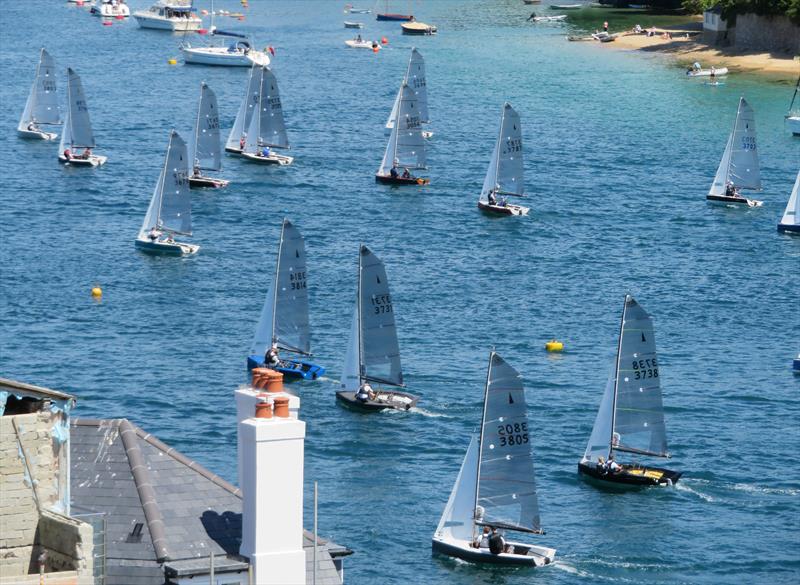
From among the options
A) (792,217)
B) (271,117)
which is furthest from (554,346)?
(271,117)

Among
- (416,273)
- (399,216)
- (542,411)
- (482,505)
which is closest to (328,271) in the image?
(416,273)

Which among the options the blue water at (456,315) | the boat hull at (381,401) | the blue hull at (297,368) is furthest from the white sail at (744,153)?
the boat hull at (381,401)

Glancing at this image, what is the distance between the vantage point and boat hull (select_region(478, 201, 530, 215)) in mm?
143125

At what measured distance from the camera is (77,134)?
165 metres

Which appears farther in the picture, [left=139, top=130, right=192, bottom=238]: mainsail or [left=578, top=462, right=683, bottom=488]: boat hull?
[left=139, top=130, right=192, bottom=238]: mainsail

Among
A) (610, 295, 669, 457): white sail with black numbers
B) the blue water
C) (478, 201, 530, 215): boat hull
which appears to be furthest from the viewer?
(478, 201, 530, 215): boat hull

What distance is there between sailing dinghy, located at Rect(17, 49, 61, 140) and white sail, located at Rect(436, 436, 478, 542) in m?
112

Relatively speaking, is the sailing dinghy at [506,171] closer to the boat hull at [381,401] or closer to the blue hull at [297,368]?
the blue hull at [297,368]

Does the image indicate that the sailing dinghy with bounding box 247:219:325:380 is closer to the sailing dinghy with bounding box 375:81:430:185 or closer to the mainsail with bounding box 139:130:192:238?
the mainsail with bounding box 139:130:192:238

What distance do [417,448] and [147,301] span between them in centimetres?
3380

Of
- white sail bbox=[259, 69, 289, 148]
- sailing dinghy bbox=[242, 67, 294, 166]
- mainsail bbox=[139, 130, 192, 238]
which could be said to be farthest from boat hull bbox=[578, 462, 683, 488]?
white sail bbox=[259, 69, 289, 148]

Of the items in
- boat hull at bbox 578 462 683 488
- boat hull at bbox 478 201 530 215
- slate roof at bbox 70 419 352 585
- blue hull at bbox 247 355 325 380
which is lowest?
boat hull at bbox 578 462 683 488

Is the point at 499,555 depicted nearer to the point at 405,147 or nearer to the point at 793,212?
the point at 793,212

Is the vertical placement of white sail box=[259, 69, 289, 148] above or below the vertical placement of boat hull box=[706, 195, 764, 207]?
above
